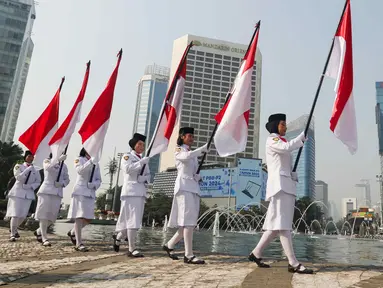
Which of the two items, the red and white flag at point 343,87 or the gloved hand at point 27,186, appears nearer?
the red and white flag at point 343,87

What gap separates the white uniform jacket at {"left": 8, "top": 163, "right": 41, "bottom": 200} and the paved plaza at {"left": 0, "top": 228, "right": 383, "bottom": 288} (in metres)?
4.03

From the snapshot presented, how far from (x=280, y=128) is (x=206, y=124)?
362ft

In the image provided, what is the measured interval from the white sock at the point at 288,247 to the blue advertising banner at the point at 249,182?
78996 millimetres

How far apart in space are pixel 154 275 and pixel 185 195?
1903mm

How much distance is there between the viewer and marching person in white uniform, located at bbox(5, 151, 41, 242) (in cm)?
908

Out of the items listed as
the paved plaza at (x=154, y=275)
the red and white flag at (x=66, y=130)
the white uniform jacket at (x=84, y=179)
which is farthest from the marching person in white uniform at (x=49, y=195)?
the paved plaza at (x=154, y=275)

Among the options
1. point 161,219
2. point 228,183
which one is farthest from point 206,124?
point 161,219

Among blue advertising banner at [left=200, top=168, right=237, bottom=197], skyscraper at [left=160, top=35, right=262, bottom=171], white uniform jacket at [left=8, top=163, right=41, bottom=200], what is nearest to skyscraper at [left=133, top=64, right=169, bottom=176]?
skyscraper at [left=160, top=35, right=262, bottom=171]

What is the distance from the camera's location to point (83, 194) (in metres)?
7.24

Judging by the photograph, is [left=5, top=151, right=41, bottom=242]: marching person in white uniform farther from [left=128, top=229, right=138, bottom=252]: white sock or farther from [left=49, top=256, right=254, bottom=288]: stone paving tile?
[left=49, top=256, right=254, bottom=288]: stone paving tile

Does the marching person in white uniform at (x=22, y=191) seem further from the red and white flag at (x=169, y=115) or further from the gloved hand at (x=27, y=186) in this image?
the red and white flag at (x=169, y=115)

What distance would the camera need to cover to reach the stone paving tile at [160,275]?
11.5 feet

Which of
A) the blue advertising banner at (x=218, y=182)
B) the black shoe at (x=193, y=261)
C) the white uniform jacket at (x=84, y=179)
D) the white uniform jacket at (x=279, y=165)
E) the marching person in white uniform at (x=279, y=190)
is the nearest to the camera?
the marching person in white uniform at (x=279, y=190)

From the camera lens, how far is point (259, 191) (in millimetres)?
83875
